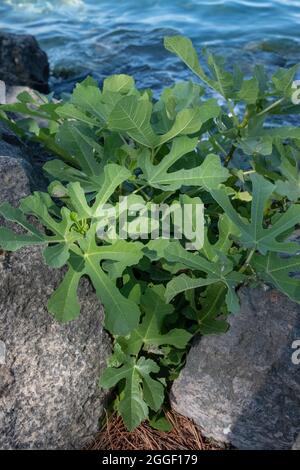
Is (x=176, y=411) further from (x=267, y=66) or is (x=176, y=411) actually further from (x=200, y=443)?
(x=267, y=66)

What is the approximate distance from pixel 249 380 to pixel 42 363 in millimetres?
733

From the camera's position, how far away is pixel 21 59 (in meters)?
5.98

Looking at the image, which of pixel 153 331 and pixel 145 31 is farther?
pixel 145 31

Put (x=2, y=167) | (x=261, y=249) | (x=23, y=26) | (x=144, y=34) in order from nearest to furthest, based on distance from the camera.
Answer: (x=261, y=249), (x=2, y=167), (x=144, y=34), (x=23, y=26)

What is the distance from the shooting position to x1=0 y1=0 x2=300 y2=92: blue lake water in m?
6.89

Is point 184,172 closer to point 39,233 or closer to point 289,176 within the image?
point 289,176

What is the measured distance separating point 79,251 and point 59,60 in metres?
5.76

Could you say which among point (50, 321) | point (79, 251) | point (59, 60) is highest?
point (79, 251)

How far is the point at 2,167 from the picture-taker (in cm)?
220

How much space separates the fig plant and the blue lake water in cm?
424

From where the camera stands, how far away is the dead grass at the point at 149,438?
1993mm

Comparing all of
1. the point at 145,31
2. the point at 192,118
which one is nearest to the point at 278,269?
the point at 192,118

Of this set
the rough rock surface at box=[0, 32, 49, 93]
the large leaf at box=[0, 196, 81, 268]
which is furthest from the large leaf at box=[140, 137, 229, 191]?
the rough rock surface at box=[0, 32, 49, 93]
